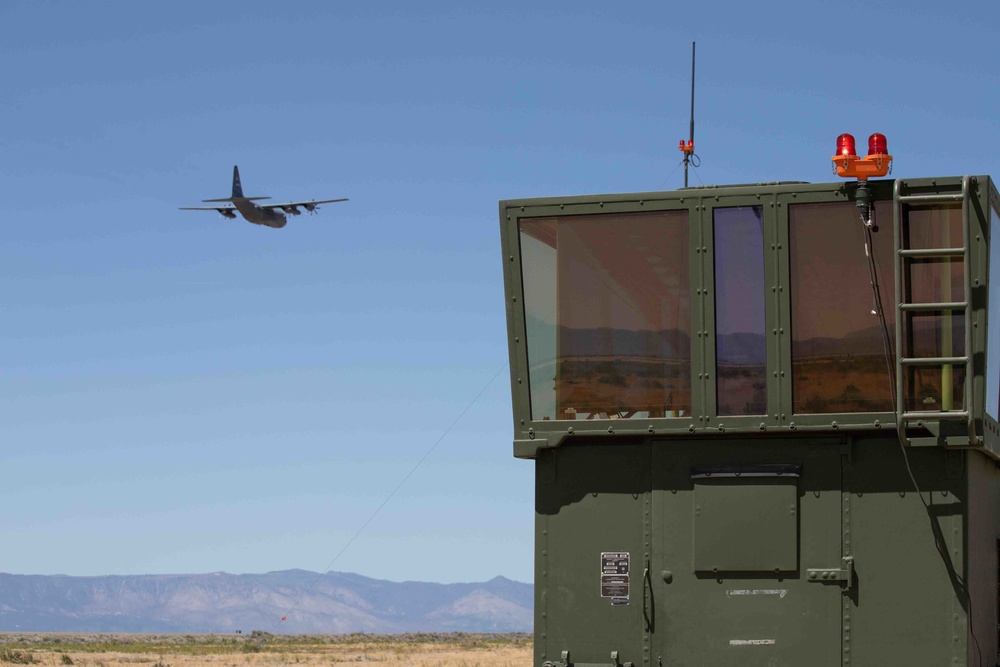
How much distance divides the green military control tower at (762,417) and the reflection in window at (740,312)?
0.04ft

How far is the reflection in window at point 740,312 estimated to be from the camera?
27.5ft

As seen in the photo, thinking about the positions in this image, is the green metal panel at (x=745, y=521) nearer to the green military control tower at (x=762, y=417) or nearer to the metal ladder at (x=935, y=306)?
the green military control tower at (x=762, y=417)

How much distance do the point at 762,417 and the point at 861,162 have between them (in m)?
1.50

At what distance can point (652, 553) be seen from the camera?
8508 mm

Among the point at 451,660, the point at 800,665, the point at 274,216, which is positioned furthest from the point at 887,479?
the point at 274,216

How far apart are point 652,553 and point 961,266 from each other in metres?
2.33

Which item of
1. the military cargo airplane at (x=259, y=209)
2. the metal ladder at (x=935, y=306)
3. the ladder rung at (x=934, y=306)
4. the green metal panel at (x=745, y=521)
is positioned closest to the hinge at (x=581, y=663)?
the green metal panel at (x=745, y=521)

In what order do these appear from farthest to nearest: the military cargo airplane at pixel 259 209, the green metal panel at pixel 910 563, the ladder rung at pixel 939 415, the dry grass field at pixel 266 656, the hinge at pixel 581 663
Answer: the military cargo airplane at pixel 259 209 < the dry grass field at pixel 266 656 < the hinge at pixel 581 663 < the green metal panel at pixel 910 563 < the ladder rung at pixel 939 415

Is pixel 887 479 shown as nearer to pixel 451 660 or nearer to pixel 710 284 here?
pixel 710 284

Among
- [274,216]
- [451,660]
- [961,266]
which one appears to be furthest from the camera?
[274,216]

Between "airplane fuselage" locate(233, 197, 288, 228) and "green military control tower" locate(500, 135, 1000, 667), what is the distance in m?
83.0

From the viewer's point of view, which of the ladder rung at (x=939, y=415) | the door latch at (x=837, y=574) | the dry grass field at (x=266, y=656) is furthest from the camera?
the dry grass field at (x=266, y=656)

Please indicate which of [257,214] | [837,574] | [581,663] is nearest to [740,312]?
[837,574]

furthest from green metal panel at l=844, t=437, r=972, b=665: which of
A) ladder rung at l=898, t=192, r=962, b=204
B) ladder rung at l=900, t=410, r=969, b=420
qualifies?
ladder rung at l=898, t=192, r=962, b=204
